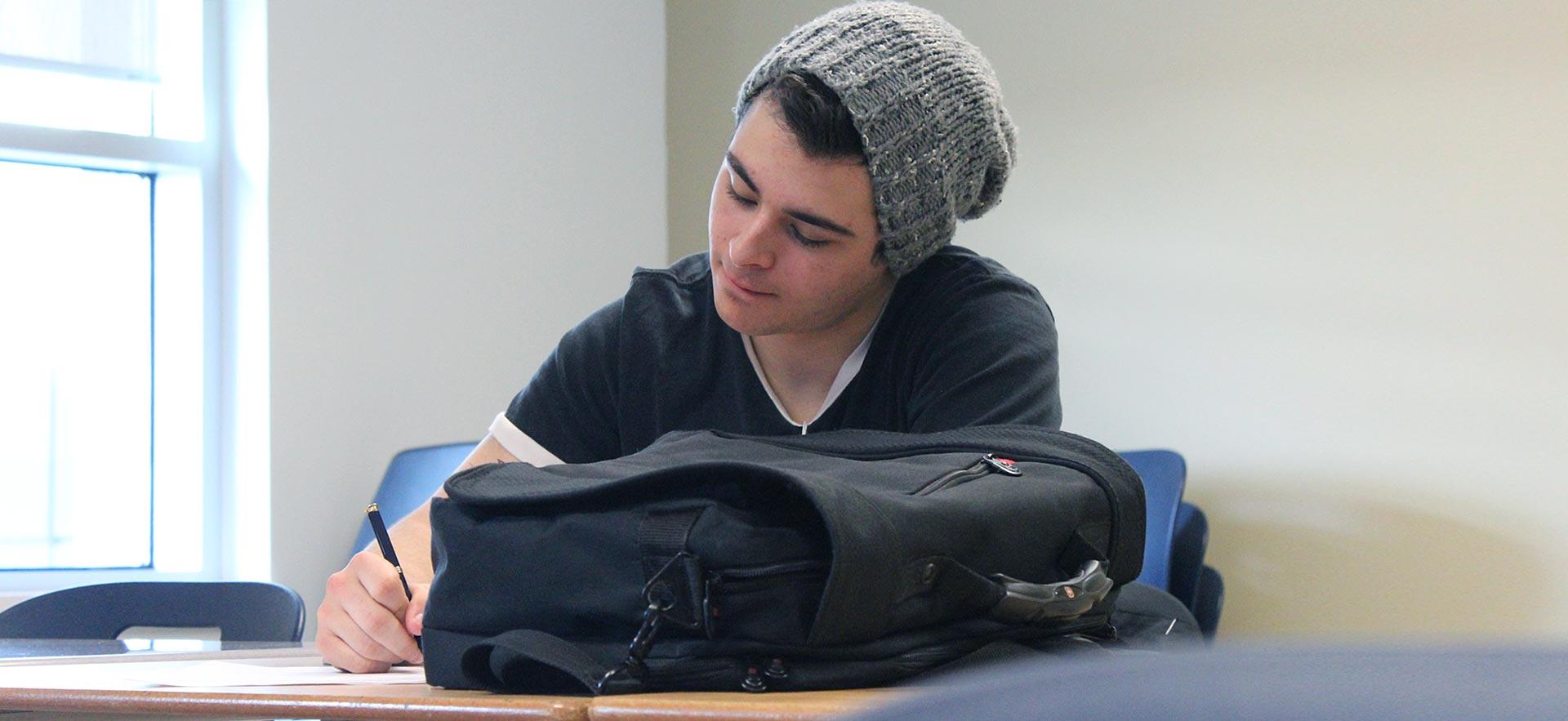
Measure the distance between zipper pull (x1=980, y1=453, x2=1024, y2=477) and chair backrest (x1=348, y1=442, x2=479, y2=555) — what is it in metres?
2.26

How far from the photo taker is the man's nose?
1.26 metres

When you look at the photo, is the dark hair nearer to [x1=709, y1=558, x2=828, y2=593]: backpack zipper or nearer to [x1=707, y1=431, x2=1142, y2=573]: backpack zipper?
[x1=707, y1=431, x2=1142, y2=573]: backpack zipper

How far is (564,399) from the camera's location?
143 centimetres

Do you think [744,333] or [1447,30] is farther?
[1447,30]

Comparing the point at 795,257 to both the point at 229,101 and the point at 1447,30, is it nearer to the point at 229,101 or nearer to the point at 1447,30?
the point at 1447,30

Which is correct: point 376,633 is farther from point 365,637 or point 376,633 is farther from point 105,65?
point 105,65

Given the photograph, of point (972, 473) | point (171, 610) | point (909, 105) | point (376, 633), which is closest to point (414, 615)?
point (376, 633)

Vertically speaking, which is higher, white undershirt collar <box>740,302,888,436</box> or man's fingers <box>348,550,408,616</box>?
white undershirt collar <box>740,302,888,436</box>

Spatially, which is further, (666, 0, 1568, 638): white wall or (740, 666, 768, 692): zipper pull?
(666, 0, 1568, 638): white wall

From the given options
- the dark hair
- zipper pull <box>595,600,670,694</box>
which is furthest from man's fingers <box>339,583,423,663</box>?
the dark hair

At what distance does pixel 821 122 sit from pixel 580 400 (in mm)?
390

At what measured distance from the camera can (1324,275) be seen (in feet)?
9.00

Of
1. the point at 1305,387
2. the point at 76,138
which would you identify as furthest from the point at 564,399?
the point at 76,138

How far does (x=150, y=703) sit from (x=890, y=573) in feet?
1.26
